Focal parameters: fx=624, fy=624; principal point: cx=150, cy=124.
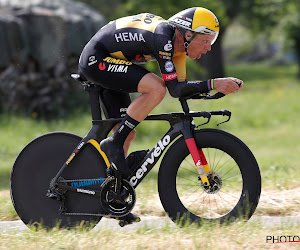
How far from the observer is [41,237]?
15.9ft

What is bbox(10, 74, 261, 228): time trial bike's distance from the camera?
496 centimetres

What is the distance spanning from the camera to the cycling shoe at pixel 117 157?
5.05 m

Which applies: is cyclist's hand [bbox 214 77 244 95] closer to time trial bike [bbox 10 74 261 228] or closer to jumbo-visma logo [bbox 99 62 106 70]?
time trial bike [bbox 10 74 261 228]

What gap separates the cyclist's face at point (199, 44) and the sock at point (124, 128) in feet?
2.34

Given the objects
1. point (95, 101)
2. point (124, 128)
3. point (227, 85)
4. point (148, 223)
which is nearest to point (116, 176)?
point (124, 128)

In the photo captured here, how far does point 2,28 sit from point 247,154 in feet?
35.4

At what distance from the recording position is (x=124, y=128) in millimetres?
5016

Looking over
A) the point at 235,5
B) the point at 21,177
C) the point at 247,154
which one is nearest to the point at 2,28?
the point at 21,177

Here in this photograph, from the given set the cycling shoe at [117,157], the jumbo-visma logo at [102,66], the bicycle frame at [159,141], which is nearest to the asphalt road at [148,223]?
the bicycle frame at [159,141]

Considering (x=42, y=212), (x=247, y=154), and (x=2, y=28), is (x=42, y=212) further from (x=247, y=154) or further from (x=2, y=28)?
(x=2, y=28)

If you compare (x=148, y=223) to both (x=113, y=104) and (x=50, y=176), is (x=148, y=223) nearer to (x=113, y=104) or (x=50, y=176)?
(x=50, y=176)

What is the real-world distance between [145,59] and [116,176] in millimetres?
991

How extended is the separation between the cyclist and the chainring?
12 cm

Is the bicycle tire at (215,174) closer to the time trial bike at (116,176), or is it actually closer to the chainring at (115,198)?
the time trial bike at (116,176)
